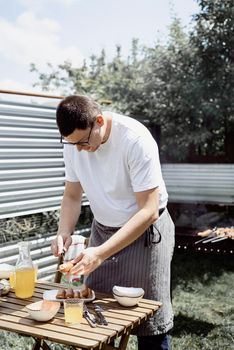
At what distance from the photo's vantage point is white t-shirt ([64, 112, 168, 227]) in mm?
2008

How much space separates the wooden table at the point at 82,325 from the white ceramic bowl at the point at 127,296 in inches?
1.0

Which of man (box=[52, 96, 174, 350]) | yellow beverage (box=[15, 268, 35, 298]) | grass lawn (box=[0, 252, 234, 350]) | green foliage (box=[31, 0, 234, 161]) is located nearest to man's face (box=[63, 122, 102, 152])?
man (box=[52, 96, 174, 350])

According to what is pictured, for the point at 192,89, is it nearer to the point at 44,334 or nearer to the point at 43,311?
the point at 43,311

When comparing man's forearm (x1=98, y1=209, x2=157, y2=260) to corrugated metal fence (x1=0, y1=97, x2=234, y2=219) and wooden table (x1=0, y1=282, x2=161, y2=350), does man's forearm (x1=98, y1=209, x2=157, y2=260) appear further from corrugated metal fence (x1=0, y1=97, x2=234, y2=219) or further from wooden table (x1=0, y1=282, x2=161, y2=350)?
corrugated metal fence (x1=0, y1=97, x2=234, y2=219)

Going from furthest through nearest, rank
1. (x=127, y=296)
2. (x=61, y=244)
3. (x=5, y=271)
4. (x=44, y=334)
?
(x=5, y=271)
(x=61, y=244)
(x=127, y=296)
(x=44, y=334)

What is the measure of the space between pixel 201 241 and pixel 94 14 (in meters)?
5.62

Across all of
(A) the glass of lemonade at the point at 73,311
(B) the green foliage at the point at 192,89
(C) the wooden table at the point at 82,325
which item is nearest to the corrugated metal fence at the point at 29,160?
(B) the green foliage at the point at 192,89

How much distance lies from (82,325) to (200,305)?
3.14 metres

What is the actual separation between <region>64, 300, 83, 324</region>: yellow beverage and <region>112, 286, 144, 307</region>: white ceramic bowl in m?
0.21

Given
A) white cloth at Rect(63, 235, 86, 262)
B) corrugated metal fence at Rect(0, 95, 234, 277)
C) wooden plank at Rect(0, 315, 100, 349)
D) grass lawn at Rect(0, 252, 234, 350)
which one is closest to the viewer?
wooden plank at Rect(0, 315, 100, 349)

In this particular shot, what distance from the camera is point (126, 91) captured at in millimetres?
7719

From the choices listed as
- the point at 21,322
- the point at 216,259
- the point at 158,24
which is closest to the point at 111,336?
the point at 21,322

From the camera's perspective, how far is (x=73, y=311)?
1778 millimetres

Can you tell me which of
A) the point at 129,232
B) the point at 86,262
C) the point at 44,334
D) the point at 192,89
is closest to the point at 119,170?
the point at 129,232
